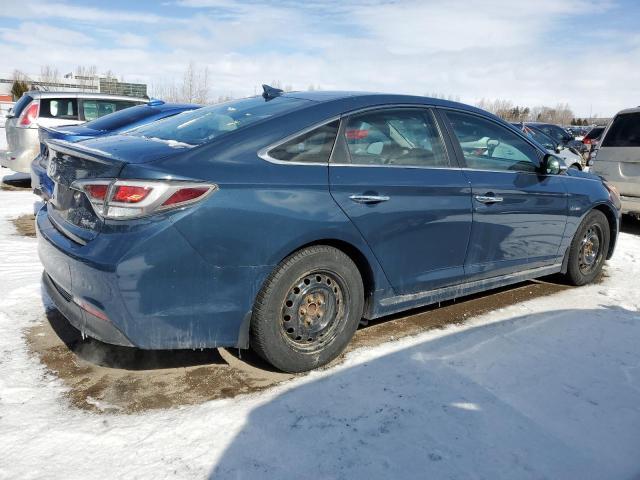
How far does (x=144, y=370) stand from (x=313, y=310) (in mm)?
1056

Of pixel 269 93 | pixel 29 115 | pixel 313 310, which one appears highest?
pixel 269 93

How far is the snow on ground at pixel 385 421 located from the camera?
2.36m

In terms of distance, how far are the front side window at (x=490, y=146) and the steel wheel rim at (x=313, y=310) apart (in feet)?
4.71

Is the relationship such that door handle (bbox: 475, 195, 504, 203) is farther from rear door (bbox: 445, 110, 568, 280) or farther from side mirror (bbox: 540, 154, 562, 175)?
side mirror (bbox: 540, 154, 562, 175)

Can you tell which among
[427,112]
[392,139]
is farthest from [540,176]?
[392,139]

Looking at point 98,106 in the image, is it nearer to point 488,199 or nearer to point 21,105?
point 21,105

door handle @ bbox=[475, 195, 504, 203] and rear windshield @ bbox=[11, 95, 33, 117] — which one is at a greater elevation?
rear windshield @ bbox=[11, 95, 33, 117]

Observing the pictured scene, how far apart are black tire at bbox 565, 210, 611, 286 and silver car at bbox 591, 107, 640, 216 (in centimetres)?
284

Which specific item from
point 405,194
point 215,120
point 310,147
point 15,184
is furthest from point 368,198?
point 15,184

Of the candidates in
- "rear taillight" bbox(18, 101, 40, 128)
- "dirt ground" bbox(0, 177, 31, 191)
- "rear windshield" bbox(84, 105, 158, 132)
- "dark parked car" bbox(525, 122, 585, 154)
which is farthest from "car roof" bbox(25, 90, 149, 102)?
"dark parked car" bbox(525, 122, 585, 154)

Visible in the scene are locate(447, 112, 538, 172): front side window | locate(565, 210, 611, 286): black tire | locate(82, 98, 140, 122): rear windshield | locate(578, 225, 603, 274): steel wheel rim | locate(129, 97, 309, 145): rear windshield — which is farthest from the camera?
locate(82, 98, 140, 122): rear windshield

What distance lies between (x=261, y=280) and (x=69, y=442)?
1160 millimetres

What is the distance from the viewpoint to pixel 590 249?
512 cm

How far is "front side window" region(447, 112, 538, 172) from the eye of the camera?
3.88m
